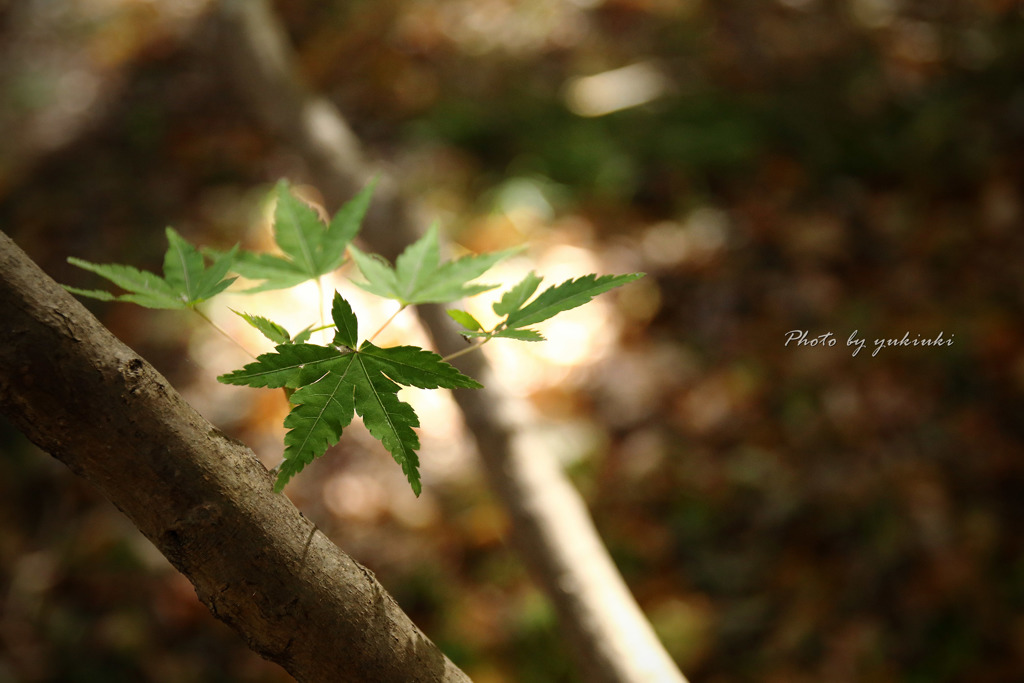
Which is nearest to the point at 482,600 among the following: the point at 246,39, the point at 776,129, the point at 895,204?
the point at 246,39

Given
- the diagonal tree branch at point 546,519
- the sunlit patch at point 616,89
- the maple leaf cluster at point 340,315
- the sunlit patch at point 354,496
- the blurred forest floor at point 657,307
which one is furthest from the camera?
the sunlit patch at point 616,89

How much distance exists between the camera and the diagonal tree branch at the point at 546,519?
955 millimetres

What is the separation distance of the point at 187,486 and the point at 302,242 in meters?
0.37

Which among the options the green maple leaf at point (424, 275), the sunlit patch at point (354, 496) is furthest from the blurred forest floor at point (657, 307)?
the green maple leaf at point (424, 275)

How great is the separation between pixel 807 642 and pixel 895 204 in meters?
2.24

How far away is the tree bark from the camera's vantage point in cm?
49

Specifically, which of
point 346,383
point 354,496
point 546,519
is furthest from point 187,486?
point 354,496

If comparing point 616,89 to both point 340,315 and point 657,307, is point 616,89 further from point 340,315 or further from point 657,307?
point 340,315

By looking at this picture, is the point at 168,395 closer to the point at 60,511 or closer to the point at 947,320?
the point at 60,511

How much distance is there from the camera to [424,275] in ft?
2.62

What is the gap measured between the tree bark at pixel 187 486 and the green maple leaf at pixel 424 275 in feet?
0.86

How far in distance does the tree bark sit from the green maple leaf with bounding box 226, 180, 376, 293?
0.28m

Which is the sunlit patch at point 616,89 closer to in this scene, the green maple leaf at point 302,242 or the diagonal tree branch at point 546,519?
the diagonal tree branch at point 546,519

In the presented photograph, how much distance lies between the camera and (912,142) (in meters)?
3.46
